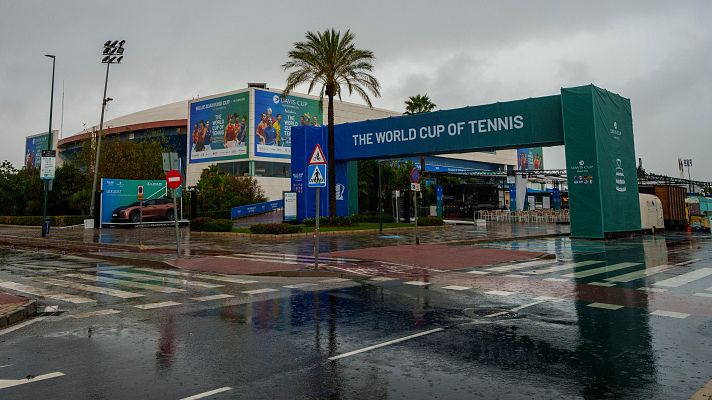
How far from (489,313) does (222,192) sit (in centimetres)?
4788

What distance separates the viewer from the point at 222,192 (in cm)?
5228

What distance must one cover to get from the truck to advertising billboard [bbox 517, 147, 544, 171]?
84.5 m

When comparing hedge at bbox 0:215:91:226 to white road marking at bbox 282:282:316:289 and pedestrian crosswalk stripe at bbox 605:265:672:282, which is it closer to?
white road marking at bbox 282:282:316:289

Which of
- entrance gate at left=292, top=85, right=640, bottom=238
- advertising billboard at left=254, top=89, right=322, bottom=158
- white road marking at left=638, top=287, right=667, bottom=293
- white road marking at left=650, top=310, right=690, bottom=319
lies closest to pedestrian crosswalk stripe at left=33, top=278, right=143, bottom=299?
white road marking at left=650, top=310, right=690, bottom=319

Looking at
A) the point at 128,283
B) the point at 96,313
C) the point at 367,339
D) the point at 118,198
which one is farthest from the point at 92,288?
the point at 118,198

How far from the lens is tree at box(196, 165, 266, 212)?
2044 inches

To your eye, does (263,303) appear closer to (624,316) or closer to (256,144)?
(624,316)

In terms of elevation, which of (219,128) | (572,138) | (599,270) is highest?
(219,128)

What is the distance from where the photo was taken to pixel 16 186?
5112 centimetres

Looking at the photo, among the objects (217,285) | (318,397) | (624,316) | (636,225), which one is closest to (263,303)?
(217,285)

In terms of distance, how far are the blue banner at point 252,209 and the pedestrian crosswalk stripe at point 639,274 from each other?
124 ft

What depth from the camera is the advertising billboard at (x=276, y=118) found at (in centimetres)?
7006

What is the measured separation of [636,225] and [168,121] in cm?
7363

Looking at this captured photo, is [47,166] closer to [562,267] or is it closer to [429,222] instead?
[429,222]
